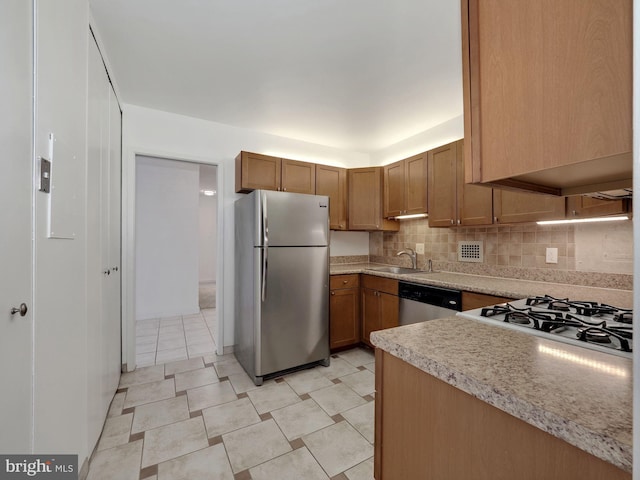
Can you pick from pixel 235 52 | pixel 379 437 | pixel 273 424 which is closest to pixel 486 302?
pixel 379 437

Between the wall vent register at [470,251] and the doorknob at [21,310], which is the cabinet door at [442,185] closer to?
the wall vent register at [470,251]

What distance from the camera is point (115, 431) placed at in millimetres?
1714

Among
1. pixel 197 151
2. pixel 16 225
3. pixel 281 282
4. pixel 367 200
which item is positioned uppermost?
pixel 197 151

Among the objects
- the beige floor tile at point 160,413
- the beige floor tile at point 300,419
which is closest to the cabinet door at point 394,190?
the beige floor tile at point 300,419

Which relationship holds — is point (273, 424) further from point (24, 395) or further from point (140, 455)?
point (24, 395)

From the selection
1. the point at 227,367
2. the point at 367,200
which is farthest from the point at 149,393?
the point at 367,200

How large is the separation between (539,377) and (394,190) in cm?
272

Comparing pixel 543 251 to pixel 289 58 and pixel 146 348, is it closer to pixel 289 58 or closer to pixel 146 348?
pixel 289 58

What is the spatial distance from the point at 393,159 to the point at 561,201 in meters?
2.08

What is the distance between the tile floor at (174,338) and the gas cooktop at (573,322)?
265cm

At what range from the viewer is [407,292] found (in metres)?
2.49

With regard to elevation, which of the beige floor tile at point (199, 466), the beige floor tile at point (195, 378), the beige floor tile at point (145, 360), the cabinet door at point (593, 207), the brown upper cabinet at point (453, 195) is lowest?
the beige floor tile at point (195, 378)

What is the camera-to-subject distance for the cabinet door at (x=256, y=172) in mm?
2762

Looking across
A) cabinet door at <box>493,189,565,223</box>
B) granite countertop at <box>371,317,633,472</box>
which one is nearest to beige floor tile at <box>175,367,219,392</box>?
granite countertop at <box>371,317,633,472</box>
